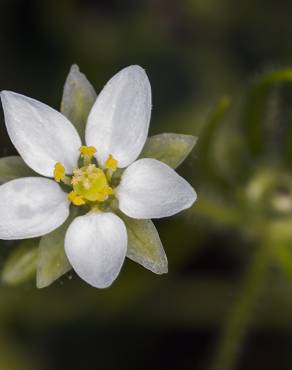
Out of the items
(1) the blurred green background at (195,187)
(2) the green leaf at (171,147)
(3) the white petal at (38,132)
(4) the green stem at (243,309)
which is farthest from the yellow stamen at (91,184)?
(4) the green stem at (243,309)

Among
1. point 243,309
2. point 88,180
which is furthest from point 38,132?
point 243,309

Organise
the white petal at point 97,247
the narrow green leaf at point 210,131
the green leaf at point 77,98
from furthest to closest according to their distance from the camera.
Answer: the narrow green leaf at point 210,131 → the green leaf at point 77,98 → the white petal at point 97,247

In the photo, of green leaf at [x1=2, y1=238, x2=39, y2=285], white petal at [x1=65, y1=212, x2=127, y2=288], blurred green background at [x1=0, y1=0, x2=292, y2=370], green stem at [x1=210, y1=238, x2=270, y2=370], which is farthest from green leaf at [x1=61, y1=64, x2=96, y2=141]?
green stem at [x1=210, y1=238, x2=270, y2=370]

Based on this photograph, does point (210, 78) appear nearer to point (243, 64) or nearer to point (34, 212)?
point (243, 64)

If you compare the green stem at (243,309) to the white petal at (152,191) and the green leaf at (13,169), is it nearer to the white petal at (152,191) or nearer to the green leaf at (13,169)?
the white petal at (152,191)

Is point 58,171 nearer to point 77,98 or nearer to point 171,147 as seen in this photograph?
point 77,98

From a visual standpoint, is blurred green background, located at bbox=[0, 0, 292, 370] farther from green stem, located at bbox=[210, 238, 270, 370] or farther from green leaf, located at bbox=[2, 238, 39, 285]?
green leaf, located at bbox=[2, 238, 39, 285]
